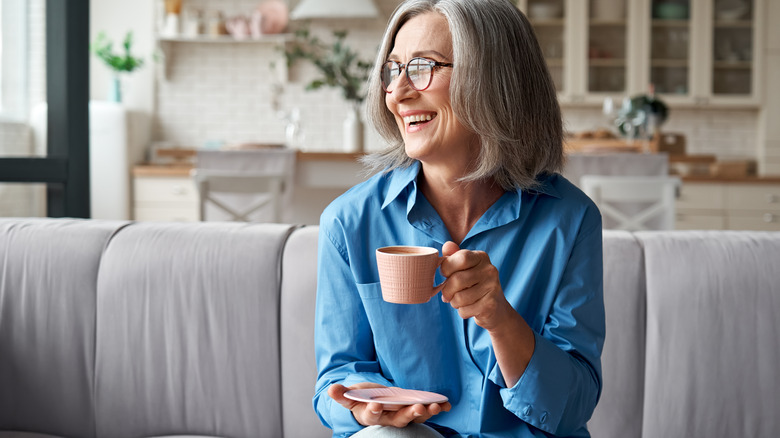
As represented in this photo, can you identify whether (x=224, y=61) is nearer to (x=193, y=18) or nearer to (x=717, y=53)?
(x=193, y=18)

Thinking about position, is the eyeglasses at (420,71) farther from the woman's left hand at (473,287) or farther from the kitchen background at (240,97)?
the kitchen background at (240,97)

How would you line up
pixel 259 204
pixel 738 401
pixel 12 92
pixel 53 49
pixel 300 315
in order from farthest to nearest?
pixel 12 92
pixel 259 204
pixel 53 49
pixel 300 315
pixel 738 401

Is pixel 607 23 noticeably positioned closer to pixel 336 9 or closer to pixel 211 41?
pixel 336 9

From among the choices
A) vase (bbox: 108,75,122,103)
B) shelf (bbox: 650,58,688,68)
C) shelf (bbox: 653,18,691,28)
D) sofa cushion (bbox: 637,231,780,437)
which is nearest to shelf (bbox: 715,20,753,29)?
shelf (bbox: 653,18,691,28)

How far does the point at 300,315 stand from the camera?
1495mm

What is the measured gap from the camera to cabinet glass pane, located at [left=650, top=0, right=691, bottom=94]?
5660mm

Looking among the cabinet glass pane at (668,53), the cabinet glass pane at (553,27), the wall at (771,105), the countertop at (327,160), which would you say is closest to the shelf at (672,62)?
the cabinet glass pane at (668,53)

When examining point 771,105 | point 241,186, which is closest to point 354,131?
point 241,186

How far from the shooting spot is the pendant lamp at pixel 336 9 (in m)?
5.28

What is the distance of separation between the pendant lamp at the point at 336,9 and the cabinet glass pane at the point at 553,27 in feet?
4.27

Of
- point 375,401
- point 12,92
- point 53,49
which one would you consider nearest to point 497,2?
point 375,401

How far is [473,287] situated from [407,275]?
10 centimetres

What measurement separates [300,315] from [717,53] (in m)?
5.17

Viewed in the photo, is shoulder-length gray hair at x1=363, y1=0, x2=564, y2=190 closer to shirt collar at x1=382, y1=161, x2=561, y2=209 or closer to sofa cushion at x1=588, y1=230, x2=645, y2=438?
shirt collar at x1=382, y1=161, x2=561, y2=209
